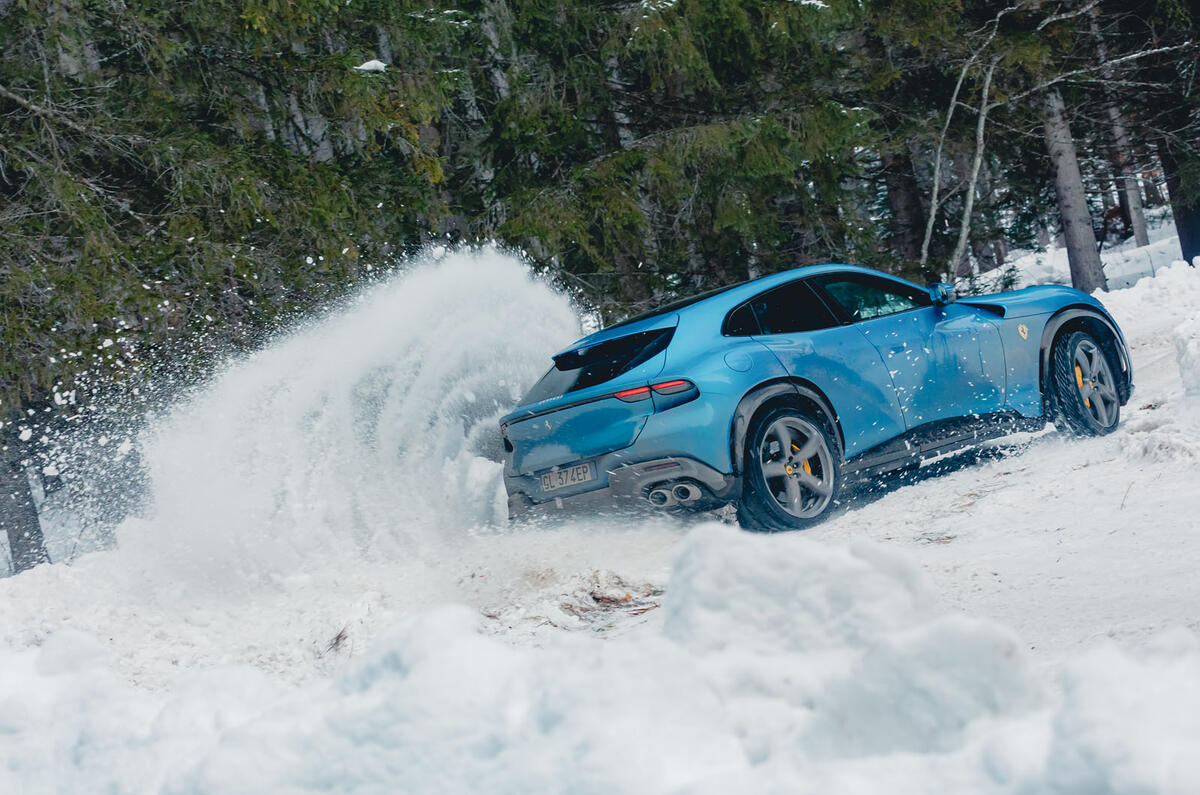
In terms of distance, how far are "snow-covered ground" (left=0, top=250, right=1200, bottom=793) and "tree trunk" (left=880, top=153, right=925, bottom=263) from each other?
1037 centimetres

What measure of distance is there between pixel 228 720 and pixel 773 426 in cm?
365

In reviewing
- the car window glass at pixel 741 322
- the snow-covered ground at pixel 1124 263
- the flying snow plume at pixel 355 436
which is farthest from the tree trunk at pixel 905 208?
the car window glass at pixel 741 322

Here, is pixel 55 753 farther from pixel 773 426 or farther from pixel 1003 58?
pixel 1003 58

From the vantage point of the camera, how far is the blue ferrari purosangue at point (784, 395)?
5.98 meters

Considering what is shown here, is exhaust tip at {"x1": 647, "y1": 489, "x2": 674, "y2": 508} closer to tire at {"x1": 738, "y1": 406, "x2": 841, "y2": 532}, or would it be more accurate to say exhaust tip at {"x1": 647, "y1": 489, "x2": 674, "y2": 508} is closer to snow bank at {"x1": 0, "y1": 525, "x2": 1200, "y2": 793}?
tire at {"x1": 738, "y1": 406, "x2": 841, "y2": 532}

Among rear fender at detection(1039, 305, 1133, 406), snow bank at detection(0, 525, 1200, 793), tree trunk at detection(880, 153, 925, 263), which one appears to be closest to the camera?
snow bank at detection(0, 525, 1200, 793)

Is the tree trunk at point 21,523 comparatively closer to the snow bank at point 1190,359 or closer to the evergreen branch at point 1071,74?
the snow bank at point 1190,359

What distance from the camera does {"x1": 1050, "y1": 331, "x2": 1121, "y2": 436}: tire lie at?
7516mm

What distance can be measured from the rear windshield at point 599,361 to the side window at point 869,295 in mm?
1284

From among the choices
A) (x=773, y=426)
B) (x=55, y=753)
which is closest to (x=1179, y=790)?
(x=55, y=753)

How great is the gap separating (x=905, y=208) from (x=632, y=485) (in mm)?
14186

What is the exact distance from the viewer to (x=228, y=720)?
321 cm

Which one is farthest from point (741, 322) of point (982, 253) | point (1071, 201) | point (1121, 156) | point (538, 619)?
point (1121, 156)

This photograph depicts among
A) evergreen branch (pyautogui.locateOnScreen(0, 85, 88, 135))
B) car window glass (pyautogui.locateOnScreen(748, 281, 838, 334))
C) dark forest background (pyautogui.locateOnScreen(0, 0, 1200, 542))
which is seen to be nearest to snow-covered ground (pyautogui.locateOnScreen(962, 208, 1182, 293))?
dark forest background (pyautogui.locateOnScreen(0, 0, 1200, 542))
